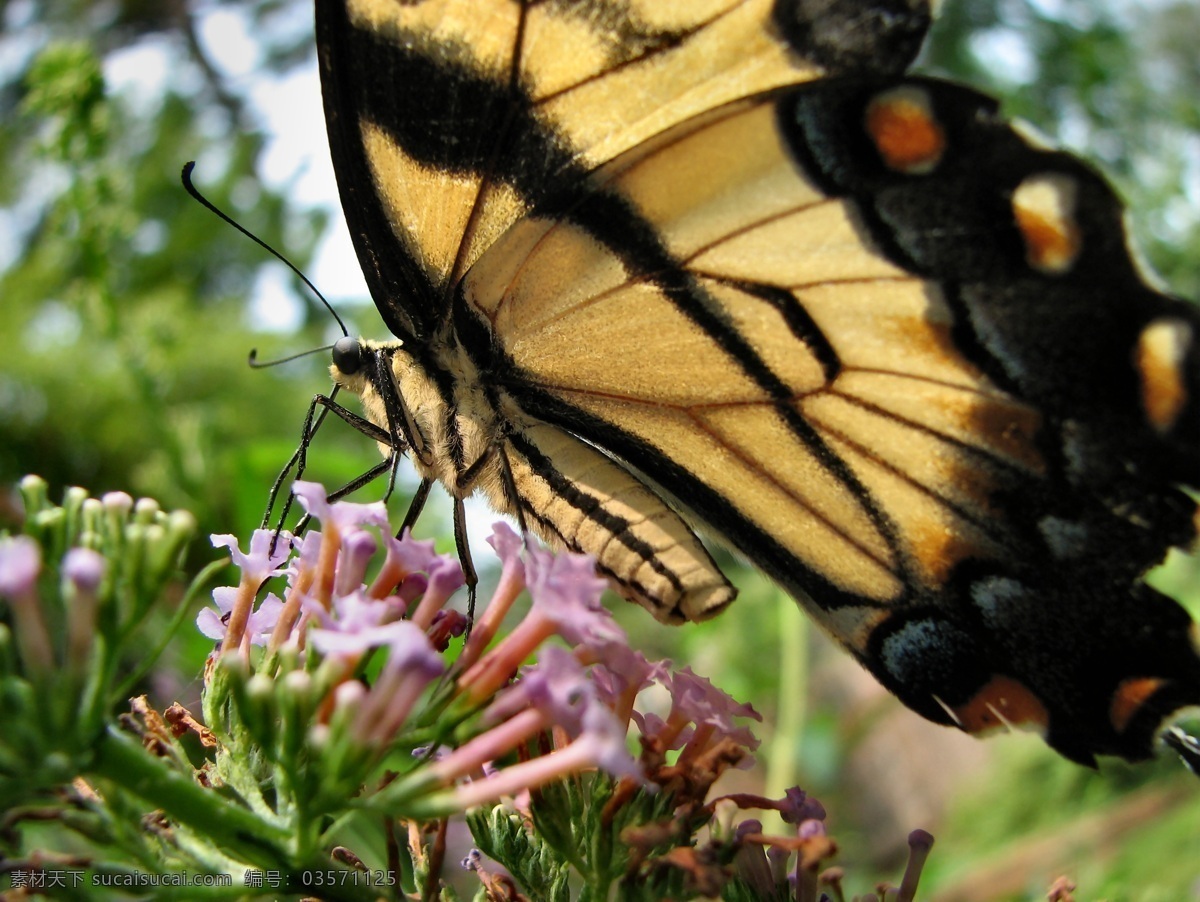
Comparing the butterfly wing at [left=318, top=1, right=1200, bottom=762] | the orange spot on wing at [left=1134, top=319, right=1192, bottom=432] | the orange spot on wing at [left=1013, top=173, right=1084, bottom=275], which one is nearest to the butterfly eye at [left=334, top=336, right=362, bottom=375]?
the butterfly wing at [left=318, top=1, right=1200, bottom=762]

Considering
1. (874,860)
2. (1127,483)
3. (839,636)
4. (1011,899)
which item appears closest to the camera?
(1127,483)

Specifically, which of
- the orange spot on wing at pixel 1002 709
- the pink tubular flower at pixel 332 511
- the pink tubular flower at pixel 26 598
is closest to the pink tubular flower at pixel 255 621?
the pink tubular flower at pixel 332 511

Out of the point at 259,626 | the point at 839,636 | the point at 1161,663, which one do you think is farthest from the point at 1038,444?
the point at 259,626

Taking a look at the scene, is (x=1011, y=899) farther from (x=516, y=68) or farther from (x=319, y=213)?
(x=319, y=213)

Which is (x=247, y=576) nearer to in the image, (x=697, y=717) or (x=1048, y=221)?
(x=697, y=717)

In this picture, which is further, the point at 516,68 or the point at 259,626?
the point at 516,68

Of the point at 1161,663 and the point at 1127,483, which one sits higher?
the point at 1127,483

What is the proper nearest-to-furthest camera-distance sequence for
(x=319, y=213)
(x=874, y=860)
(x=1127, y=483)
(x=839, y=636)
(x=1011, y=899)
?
(x=1127, y=483) < (x=839, y=636) < (x=1011, y=899) < (x=319, y=213) < (x=874, y=860)
